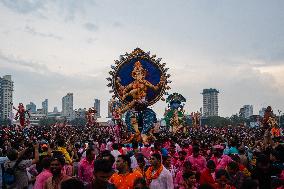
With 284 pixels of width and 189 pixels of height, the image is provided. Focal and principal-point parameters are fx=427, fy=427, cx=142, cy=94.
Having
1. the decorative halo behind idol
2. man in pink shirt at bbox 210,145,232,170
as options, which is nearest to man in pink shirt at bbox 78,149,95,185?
man in pink shirt at bbox 210,145,232,170

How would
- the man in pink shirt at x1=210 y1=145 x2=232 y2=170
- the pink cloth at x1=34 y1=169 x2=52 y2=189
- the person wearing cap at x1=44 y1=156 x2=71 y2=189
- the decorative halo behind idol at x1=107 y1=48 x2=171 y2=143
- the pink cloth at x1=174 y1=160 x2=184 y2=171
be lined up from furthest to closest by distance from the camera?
the decorative halo behind idol at x1=107 y1=48 x2=171 y2=143 → the pink cloth at x1=174 y1=160 x2=184 y2=171 → the man in pink shirt at x1=210 y1=145 x2=232 y2=170 → the pink cloth at x1=34 y1=169 x2=52 y2=189 → the person wearing cap at x1=44 y1=156 x2=71 y2=189

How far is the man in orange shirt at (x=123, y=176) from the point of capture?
7191mm

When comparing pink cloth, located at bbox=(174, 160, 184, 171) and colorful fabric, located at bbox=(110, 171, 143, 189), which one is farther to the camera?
pink cloth, located at bbox=(174, 160, 184, 171)

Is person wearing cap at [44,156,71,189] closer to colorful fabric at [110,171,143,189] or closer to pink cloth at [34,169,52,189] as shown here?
pink cloth at [34,169,52,189]

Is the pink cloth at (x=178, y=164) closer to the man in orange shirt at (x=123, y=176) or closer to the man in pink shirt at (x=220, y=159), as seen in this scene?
A: the man in pink shirt at (x=220, y=159)

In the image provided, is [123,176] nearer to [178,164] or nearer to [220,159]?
[220,159]

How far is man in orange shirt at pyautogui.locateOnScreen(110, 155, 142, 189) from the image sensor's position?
7.19 m

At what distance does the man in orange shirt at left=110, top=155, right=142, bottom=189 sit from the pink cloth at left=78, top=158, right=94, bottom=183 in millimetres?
2291

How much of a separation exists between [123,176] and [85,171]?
8.22 feet

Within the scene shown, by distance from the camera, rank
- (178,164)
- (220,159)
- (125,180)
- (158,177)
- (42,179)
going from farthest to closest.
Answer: (178,164), (220,159), (158,177), (125,180), (42,179)

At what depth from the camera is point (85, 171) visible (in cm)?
961

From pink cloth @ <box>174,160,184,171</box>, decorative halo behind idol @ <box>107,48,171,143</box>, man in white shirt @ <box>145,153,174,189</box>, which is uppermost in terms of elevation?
decorative halo behind idol @ <box>107,48,171,143</box>

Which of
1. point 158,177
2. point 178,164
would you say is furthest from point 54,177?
point 178,164

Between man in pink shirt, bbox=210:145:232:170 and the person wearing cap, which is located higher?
the person wearing cap
